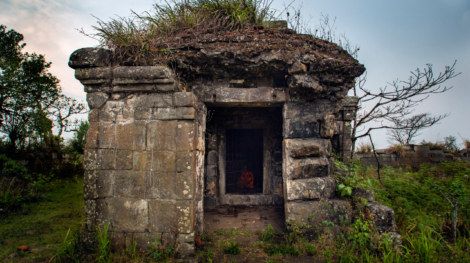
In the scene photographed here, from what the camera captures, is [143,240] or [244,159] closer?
[143,240]

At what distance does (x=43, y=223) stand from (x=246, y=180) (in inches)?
178

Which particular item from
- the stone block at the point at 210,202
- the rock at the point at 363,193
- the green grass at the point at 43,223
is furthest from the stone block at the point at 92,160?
the rock at the point at 363,193

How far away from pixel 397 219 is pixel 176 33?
509 centimetres

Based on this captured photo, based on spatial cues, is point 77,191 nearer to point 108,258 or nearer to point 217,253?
point 108,258

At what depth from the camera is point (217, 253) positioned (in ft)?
11.5

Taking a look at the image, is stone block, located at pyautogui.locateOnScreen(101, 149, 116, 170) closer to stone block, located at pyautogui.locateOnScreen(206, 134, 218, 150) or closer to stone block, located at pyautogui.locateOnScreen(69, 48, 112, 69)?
stone block, located at pyautogui.locateOnScreen(69, 48, 112, 69)

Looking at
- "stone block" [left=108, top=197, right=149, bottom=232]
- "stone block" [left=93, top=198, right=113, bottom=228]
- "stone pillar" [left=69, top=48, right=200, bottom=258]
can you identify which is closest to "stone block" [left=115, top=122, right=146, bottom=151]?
"stone pillar" [left=69, top=48, right=200, bottom=258]

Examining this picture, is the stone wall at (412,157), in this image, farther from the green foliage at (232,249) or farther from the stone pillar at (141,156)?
the stone pillar at (141,156)

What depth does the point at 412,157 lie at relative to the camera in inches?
407

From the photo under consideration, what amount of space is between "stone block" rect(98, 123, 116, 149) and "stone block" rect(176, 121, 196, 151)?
0.89 meters

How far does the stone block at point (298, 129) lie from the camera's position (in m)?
4.06

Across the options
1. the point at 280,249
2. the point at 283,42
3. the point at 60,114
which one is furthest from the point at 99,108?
the point at 60,114

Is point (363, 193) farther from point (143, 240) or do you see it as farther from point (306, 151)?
point (143, 240)

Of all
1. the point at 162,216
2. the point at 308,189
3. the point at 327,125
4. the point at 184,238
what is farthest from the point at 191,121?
the point at 327,125
